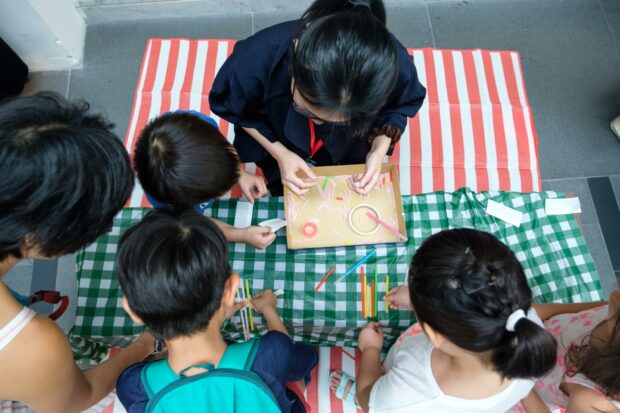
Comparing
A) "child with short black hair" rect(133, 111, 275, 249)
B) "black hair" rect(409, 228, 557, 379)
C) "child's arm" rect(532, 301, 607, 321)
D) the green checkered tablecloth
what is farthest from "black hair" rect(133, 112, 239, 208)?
"child's arm" rect(532, 301, 607, 321)

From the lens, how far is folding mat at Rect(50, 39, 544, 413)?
2.13 metres

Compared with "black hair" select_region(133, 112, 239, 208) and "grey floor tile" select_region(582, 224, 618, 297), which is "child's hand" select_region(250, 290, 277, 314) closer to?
"black hair" select_region(133, 112, 239, 208)

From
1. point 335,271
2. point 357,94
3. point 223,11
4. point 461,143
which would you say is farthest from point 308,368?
point 223,11

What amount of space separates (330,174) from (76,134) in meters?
0.93

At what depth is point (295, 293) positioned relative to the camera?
4.92ft

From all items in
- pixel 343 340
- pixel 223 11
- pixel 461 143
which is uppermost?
pixel 223 11

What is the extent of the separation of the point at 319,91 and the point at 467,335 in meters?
0.72

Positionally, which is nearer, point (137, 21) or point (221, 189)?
point (221, 189)

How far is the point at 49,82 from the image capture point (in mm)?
2760

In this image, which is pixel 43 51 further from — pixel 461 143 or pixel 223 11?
pixel 461 143

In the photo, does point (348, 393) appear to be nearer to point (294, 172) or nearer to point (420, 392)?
point (420, 392)

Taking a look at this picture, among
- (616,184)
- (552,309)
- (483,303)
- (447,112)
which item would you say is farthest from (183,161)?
(616,184)

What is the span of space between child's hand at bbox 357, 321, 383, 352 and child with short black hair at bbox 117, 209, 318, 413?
1.16 feet

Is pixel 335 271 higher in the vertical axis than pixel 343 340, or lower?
higher
